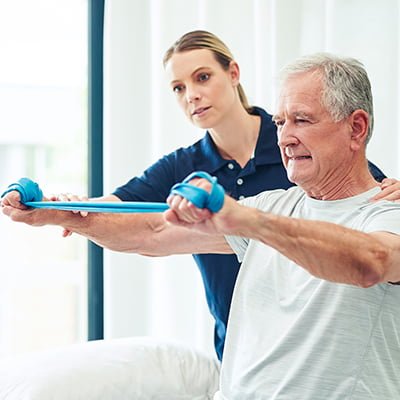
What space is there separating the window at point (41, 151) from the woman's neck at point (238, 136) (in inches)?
60.7

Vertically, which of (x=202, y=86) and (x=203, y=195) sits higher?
(x=202, y=86)

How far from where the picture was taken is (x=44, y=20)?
12.5ft

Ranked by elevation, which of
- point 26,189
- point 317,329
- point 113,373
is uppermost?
point 26,189

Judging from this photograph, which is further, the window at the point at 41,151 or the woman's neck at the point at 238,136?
the window at the point at 41,151

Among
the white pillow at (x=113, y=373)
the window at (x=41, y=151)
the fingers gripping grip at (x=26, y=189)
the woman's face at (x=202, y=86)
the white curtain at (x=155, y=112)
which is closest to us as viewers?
the fingers gripping grip at (x=26, y=189)

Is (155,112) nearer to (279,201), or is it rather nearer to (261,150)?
(261,150)

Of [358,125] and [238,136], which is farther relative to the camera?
[238,136]

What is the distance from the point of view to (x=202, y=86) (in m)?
2.33

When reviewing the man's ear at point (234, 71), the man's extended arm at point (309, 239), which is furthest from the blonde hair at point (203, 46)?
the man's extended arm at point (309, 239)

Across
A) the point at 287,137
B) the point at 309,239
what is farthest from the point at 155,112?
the point at 309,239

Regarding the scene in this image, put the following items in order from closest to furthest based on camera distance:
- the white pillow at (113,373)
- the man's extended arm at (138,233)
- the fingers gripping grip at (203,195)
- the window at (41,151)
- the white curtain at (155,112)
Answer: the fingers gripping grip at (203,195) → the man's extended arm at (138,233) → the white pillow at (113,373) → the white curtain at (155,112) → the window at (41,151)

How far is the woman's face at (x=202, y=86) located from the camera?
7.61 feet

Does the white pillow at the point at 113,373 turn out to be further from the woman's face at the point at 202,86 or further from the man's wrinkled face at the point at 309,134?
the man's wrinkled face at the point at 309,134

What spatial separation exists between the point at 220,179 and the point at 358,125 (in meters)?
0.76
